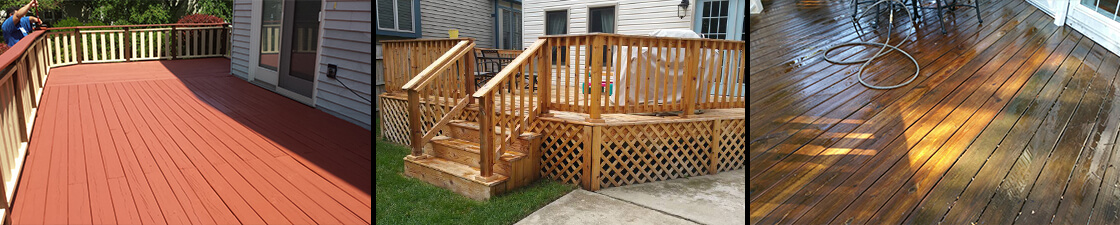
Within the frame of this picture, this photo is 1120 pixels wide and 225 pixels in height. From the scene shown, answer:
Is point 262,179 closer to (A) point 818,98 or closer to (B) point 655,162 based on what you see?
(B) point 655,162

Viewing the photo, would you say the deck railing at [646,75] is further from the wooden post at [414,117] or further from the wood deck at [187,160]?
the wood deck at [187,160]

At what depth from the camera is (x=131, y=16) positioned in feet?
7.79

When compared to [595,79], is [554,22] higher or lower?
higher

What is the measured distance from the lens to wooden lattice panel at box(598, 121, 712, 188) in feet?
9.14

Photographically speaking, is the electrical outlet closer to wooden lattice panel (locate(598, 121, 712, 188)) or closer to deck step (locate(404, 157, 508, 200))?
deck step (locate(404, 157, 508, 200))

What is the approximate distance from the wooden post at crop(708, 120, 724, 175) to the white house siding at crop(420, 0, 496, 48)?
1.37 m

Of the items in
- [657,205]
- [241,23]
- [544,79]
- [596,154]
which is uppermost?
[241,23]

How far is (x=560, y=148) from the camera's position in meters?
2.76

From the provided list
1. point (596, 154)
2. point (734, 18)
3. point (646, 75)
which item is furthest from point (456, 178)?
point (734, 18)

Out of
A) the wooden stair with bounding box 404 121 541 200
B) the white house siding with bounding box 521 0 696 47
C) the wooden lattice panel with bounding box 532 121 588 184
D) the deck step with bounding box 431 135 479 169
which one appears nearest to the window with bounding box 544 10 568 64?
the white house siding with bounding box 521 0 696 47

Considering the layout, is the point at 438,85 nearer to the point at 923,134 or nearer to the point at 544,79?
the point at 544,79

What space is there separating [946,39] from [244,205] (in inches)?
157

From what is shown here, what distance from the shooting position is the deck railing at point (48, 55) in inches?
60.6

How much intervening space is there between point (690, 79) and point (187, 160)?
219cm
